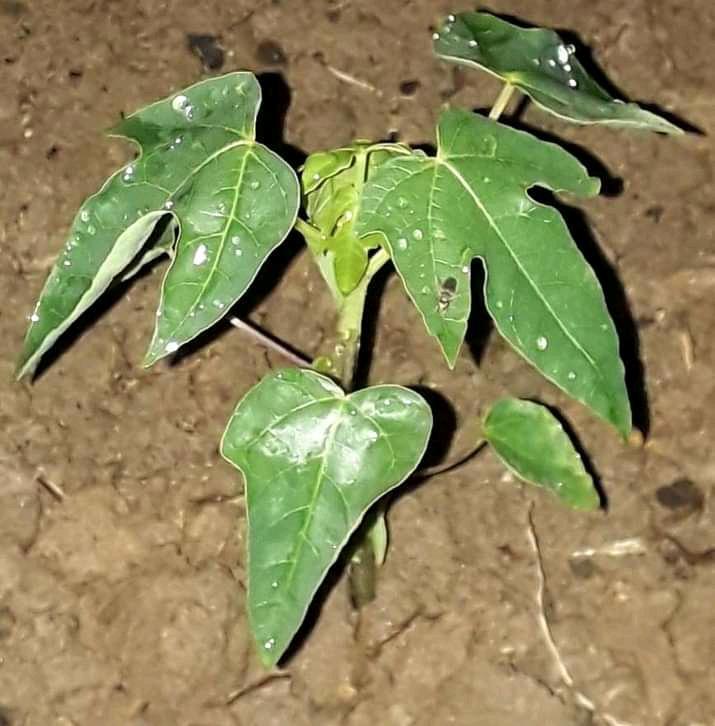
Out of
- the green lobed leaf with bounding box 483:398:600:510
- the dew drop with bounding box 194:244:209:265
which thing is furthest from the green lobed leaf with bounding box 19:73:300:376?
the green lobed leaf with bounding box 483:398:600:510

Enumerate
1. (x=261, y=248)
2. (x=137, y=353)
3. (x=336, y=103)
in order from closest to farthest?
(x=261, y=248), (x=137, y=353), (x=336, y=103)

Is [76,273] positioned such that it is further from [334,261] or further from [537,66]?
[537,66]

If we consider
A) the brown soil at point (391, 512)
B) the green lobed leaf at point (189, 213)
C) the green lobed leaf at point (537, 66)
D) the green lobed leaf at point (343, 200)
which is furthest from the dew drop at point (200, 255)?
the brown soil at point (391, 512)

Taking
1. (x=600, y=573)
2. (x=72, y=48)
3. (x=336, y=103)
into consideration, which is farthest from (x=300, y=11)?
(x=600, y=573)

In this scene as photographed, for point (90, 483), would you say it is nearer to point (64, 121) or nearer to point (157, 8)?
point (64, 121)

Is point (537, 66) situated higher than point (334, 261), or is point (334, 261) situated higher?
point (537, 66)

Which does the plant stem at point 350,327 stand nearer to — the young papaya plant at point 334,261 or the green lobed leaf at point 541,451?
the young papaya plant at point 334,261

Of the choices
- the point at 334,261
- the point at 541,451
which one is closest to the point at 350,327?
the point at 334,261
